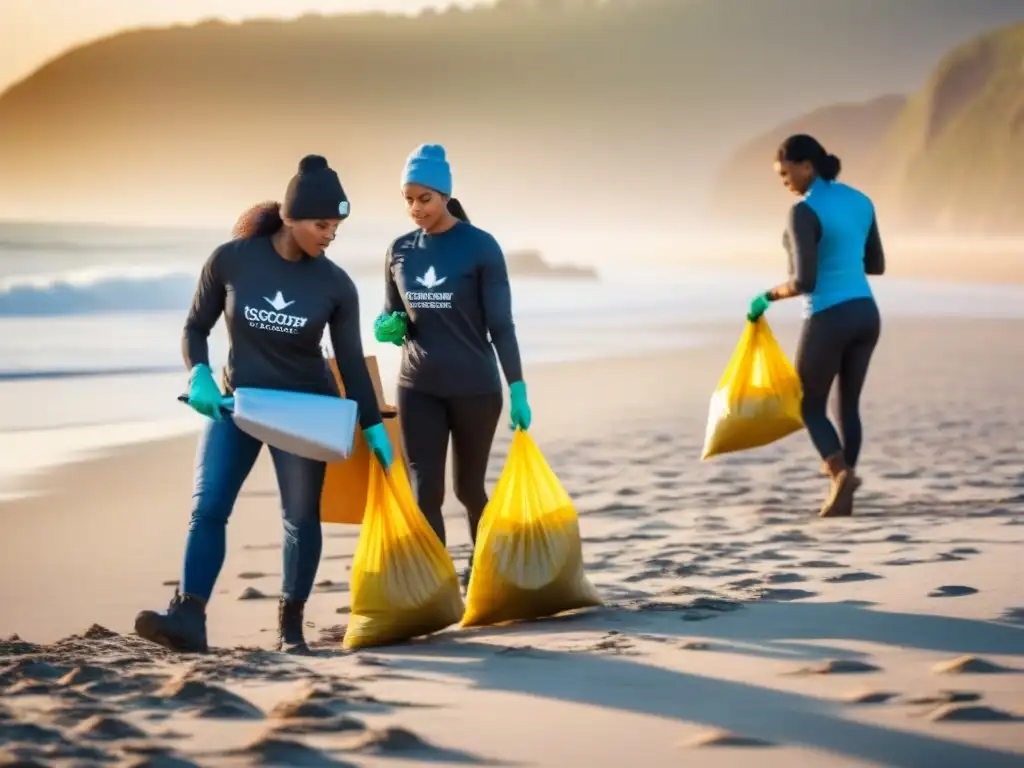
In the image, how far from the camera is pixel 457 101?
117312 mm

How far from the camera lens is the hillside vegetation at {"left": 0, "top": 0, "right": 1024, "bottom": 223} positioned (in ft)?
328

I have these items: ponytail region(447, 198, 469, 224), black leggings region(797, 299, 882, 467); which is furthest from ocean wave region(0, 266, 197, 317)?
ponytail region(447, 198, 469, 224)

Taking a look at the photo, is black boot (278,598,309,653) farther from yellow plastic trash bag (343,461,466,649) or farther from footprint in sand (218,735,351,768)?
footprint in sand (218,735,351,768)

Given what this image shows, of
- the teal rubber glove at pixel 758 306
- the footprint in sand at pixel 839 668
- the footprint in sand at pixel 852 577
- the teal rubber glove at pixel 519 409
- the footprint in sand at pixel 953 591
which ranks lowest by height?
the footprint in sand at pixel 839 668

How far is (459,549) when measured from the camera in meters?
6.66

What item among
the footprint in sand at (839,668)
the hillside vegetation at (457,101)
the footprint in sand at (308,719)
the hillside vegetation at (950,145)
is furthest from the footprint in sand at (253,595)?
the hillside vegetation at (457,101)

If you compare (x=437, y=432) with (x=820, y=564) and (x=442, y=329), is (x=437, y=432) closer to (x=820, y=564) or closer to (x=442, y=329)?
(x=442, y=329)

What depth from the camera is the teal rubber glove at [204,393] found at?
15.0 feet

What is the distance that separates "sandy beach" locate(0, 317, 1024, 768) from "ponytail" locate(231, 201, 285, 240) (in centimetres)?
112

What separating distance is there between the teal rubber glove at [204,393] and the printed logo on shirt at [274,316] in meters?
0.18

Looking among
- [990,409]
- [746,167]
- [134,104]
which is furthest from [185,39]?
[990,409]

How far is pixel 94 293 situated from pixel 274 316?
26.7m

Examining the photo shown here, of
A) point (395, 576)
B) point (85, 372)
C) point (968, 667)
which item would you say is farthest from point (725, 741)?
point (85, 372)

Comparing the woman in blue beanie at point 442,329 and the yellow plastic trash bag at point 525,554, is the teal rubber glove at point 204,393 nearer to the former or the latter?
the woman in blue beanie at point 442,329
